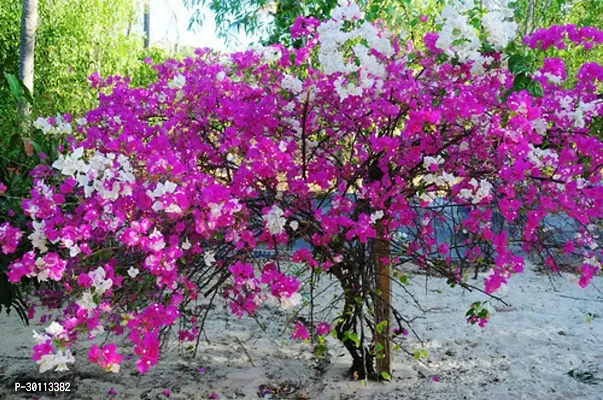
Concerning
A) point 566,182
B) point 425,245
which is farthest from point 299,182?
point 566,182

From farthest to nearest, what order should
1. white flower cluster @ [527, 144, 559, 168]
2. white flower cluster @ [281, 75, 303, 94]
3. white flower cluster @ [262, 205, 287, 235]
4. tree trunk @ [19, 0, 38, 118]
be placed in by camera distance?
1. tree trunk @ [19, 0, 38, 118]
2. white flower cluster @ [281, 75, 303, 94]
3. white flower cluster @ [527, 144, 559, 168]
4. white flower cluster @ [262, 205, 287, 235]

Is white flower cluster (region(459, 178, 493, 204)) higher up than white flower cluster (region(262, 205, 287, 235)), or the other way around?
white flower cluster (region(459, 178, 493, 204))

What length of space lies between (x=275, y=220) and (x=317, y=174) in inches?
14.8

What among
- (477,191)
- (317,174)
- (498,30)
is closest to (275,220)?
(317,174)

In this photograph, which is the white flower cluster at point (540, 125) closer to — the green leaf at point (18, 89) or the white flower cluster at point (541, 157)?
the white flower cluster at point (541, 157)

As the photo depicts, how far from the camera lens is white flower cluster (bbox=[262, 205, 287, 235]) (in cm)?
195

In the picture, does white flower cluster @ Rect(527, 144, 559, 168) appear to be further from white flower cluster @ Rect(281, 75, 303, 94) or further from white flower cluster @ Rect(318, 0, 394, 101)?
white flower cluster @ Rect(281, 75, 303, 94)

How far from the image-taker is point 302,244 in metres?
6.16

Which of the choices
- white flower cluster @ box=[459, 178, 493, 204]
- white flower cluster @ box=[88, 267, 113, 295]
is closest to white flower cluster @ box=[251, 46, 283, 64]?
white flower cluster @ box=[459, 178, 493, 204]

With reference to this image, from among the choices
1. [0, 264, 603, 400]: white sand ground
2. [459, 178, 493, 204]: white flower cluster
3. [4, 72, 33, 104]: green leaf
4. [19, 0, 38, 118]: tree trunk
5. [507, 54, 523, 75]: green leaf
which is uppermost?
[19, 0, 38, 118]: tree trunk

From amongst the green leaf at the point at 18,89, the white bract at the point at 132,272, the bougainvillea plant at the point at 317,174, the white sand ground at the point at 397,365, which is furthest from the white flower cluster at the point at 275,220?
the green leaf at the point at 18,89

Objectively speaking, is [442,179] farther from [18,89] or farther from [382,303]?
[18,89]

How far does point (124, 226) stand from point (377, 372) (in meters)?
1.70

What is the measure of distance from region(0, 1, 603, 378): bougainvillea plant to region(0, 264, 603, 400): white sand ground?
0.58 metres
